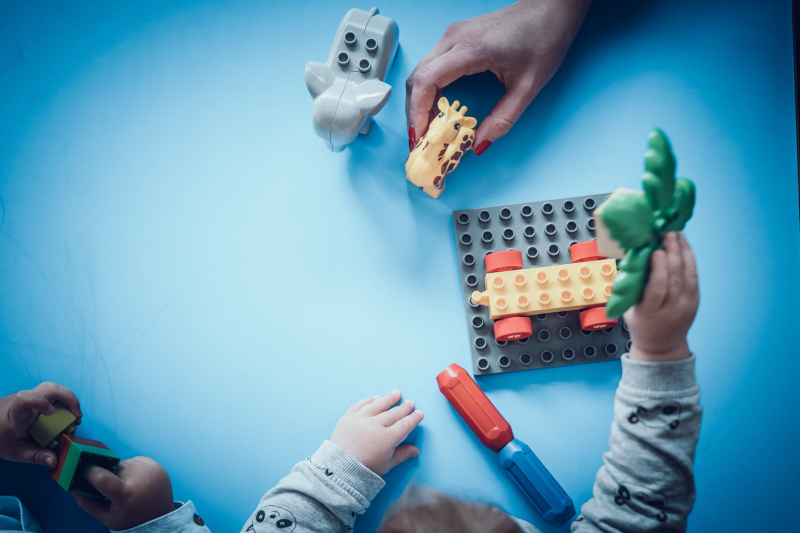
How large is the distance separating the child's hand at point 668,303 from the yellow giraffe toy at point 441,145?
12.8 inches

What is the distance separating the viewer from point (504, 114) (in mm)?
750

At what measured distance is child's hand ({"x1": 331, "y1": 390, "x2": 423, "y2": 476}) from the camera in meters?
0.69

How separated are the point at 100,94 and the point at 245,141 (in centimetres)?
27

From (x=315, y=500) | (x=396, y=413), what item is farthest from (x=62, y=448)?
(x=396, y=413)

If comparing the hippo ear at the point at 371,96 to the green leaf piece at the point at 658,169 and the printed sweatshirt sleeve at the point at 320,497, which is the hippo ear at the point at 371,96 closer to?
the green leaf piece at the point at 658,169

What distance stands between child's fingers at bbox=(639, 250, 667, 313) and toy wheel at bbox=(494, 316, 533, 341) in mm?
227

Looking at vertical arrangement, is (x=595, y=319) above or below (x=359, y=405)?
above

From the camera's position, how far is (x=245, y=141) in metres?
0.82

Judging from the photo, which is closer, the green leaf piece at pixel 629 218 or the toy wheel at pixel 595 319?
the green leaf piece at pixel 629 218

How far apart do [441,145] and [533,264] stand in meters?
0.24

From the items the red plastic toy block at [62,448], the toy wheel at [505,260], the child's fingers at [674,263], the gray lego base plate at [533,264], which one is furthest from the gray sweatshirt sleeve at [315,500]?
the child's fingers at [674,263]

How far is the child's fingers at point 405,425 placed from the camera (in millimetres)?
708

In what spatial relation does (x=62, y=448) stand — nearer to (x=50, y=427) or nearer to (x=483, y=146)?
(x=50, y=427)

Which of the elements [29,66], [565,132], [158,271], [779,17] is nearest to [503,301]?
[565,132]
